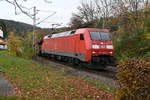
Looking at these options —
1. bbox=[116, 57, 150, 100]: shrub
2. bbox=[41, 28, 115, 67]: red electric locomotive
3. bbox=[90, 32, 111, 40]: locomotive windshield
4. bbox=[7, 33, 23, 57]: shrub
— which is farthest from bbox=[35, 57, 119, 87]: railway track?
bbox=[7, 33, 23, 57]: shrub

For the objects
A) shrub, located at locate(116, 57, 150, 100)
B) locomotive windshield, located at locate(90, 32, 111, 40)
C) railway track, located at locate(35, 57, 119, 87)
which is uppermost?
locomotive windshield, located at locate(90, 32, 111, 40)

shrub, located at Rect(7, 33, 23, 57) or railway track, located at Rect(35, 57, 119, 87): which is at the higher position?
shrub, located at Rect(7, 33, 23, 57)

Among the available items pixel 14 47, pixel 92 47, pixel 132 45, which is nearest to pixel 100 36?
pixel 92 47

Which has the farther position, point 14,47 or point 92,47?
point 14,47

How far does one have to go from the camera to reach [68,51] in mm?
20859

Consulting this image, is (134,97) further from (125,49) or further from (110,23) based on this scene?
(110,23)

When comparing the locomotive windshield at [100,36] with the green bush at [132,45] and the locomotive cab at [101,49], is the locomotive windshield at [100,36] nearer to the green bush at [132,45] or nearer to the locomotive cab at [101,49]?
the locomotive cab at [101,49]

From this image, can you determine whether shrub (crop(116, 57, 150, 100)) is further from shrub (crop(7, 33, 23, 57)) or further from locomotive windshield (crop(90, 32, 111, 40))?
shrub (crop(7, 33, 23, 57))

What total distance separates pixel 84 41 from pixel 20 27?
2360 inches

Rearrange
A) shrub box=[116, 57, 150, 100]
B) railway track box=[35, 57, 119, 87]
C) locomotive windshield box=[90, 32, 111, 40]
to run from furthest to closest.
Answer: locomotive windshield box=[90, 32, 111, 40], railway track box=[35, 57, 119, 87], shrub box=[116, 57, 150, 100]

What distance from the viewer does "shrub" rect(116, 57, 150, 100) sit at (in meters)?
4.61

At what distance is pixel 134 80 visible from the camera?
477 centimetres

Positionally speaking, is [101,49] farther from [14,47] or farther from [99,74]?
[14,47]

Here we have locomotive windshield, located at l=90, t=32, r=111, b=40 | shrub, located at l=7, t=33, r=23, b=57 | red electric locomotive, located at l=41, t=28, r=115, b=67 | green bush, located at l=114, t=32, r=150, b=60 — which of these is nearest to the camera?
red electric locomotive, located at l=41, t=28, r=115, b=67
